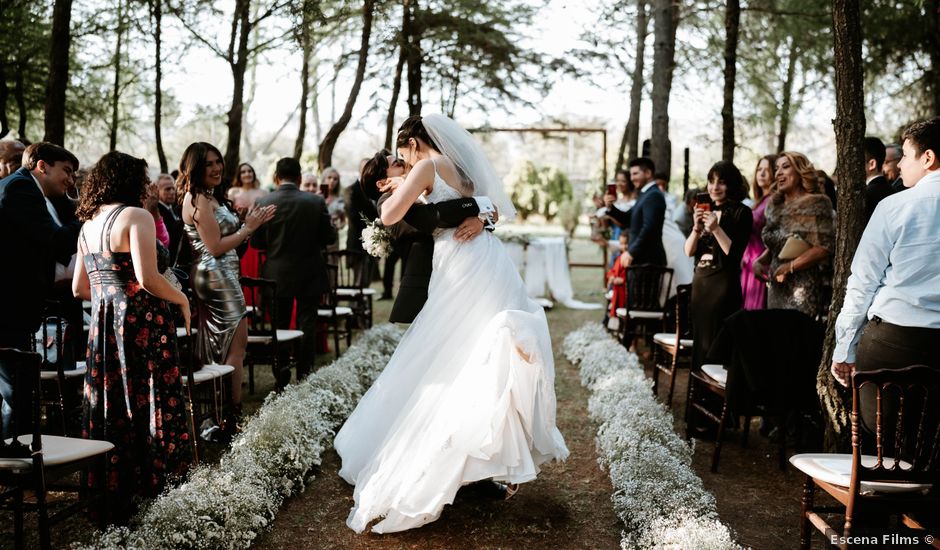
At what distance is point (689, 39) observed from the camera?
15.1m

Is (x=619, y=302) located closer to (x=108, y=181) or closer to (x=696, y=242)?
A: (x=696, y=242)

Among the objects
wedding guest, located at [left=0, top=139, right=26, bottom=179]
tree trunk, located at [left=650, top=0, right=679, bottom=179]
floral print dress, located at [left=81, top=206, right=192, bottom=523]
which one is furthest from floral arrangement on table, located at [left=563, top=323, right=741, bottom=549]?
wedding guest, located at [left=0, top=139, right=26, bottom=179]

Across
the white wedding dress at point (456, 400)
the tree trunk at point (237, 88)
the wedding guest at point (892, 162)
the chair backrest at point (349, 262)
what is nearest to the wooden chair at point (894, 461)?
the white wedding dress at point (456, 400)

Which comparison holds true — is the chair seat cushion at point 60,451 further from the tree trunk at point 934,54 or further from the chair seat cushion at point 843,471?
the tree trunk at point 934,54

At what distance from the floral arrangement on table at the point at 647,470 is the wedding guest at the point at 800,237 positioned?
4.23ft

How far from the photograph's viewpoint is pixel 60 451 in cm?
341

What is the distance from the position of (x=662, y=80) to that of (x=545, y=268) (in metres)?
4.36

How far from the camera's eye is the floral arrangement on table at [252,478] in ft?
11.3

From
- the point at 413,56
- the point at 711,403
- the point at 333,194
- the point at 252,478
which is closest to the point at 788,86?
the point at 413,56

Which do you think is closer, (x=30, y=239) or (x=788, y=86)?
(x=30, y=239)

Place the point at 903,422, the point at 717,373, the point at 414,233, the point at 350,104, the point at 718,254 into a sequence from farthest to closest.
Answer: the point at 350,104 → the point at 718,254 → the point at 717,373 → the point at 414,233 → the point at 903,422

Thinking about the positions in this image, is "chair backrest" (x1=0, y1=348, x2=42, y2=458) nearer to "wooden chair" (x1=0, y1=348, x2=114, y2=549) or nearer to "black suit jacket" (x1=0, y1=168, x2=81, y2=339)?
"wooden chair" (x1=0, y1=348, x2=114, y2=549)

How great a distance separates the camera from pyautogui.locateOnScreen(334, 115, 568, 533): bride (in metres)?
3.79

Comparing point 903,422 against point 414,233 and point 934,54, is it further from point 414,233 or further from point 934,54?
point 934,54
